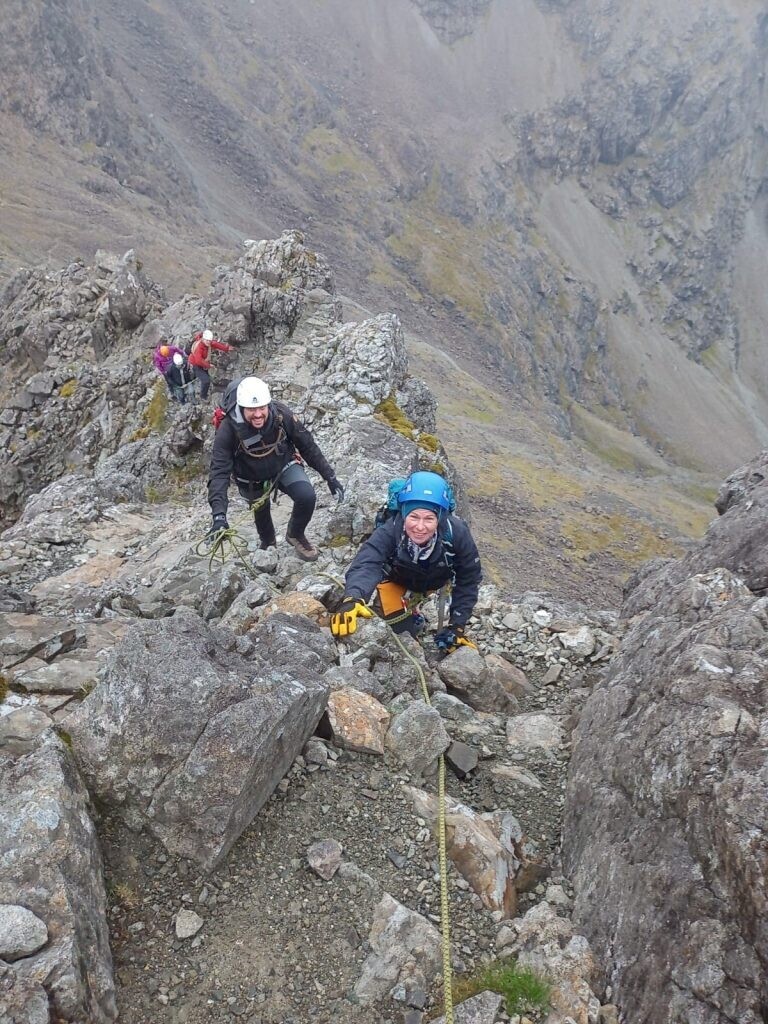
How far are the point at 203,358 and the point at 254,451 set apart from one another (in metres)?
→ 12.6

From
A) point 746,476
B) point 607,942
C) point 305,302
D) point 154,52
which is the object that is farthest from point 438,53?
point 607,942

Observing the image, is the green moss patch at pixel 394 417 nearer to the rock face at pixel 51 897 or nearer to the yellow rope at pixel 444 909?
the yellow rope at pixel 444 909

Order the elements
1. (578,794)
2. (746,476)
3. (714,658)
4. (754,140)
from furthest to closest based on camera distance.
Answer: (754,140)
(746,476)
(578,794)
(714,658)

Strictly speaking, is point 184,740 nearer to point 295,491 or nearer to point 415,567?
point 415,567

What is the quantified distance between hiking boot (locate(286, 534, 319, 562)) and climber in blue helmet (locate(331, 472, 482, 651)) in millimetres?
3579

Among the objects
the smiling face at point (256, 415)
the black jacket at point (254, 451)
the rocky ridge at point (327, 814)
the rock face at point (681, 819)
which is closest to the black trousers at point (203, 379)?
the black jacket at point (254, 451)

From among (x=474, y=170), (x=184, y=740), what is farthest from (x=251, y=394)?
(x=474, y=170)

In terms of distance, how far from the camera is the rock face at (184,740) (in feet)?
21.0

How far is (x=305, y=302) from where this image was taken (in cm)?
2848

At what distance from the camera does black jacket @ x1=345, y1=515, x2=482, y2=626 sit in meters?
9.97

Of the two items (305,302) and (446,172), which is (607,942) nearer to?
(305,302)

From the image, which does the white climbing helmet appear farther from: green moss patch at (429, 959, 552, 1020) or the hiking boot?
green moss patch at (429, 959, 552, 1020)

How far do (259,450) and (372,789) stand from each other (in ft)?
23.9

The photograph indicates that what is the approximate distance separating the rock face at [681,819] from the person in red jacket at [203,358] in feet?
62.9
